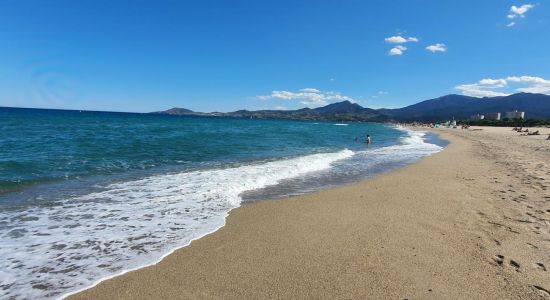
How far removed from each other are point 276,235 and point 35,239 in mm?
4437

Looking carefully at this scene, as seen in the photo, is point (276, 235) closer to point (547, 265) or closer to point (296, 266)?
point (296, 266)

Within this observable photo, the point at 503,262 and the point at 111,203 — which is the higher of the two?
the point at 503,262

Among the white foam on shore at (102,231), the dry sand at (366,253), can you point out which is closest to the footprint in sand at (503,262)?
the dry sand at (366,253)

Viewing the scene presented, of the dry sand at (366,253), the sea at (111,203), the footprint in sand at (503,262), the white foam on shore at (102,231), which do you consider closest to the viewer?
the dry sand at (366,253)

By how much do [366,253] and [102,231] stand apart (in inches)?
199

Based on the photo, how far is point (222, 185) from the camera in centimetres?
1103

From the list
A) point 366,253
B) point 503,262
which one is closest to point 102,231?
point 366,253

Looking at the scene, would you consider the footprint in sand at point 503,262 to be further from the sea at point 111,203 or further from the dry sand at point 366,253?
the sea at point 111,203

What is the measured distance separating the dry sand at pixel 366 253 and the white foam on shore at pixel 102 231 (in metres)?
0.45

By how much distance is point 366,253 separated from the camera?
538 centimetres

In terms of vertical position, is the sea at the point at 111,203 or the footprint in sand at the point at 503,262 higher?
the footprint in sand at the point at 503,262

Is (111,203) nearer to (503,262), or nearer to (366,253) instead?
(366,253)

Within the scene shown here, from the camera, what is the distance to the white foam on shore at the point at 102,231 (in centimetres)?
468

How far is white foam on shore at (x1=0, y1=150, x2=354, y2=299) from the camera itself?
4676mm
